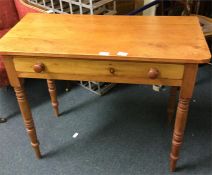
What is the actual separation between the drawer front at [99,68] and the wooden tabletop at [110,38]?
0.14ft

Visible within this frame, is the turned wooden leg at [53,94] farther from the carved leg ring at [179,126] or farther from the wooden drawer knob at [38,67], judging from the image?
the carved leg ring at [179,126]

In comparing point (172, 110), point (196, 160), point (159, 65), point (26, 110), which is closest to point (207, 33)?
point (172, 110)

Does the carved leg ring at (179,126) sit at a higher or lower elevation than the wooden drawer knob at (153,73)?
lower

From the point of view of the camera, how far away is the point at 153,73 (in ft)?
3.26

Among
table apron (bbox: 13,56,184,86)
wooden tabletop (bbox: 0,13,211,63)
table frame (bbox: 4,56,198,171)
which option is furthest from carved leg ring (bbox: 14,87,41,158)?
wooden tabletop (bbox: 0,13,211,63)

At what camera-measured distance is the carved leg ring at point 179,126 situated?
3.60 feet

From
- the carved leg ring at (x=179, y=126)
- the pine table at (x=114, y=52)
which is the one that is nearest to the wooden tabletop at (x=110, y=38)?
the pine table at (x=114, y=52)

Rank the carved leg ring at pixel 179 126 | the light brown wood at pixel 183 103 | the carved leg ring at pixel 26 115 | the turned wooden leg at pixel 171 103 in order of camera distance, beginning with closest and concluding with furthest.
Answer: the light brown wood at pixel 183 103 → the carved leg ring at pixel 179 126 → the carved leg ring at pixel 26 115 → the turned wooden leg at pixel 171 103

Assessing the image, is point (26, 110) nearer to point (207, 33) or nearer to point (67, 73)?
point (67, 73)

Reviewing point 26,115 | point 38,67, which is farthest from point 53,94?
point 38,67

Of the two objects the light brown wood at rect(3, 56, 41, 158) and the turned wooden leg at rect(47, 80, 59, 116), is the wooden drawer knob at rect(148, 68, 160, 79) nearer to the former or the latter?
the light brown wood at rect(3, 56, 41, 158)

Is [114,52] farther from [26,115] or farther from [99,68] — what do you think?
[26,115]

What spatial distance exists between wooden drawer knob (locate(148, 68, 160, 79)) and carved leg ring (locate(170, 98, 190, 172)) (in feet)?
0.56

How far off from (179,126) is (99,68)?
1.48ft
